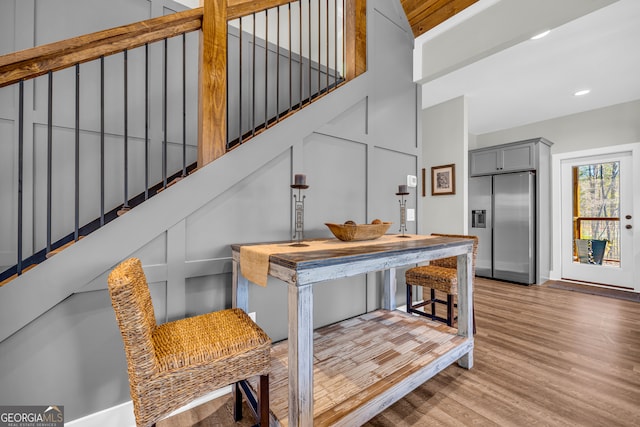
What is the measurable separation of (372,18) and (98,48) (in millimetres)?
2258

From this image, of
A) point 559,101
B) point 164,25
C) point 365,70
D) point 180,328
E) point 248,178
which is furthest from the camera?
point 559,101

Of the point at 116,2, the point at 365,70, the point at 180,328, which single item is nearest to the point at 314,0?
the point at 365,70

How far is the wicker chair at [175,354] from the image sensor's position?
3.09 ft

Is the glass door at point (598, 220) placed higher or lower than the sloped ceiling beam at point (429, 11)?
lower

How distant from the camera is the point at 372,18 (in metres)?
2.57

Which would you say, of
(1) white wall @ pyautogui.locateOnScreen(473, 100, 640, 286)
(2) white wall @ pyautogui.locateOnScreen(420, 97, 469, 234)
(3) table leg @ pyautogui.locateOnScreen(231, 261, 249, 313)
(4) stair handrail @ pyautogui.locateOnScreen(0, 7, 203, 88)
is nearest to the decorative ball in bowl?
(3) table leg @ pyautogui.locateOnScreen(231, 261, 249, 313)

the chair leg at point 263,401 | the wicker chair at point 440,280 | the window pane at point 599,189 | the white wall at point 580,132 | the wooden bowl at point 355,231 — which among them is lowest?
the chair leg at point 263,401

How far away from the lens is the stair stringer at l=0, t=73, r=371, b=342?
3.89 feet

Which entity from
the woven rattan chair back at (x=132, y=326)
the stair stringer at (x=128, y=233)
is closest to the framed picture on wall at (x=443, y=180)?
the stair stringer at (x=128, y=233)

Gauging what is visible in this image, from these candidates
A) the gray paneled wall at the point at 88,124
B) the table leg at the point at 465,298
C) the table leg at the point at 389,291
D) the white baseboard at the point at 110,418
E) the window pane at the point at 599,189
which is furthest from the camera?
the window pane at the point at 599,189

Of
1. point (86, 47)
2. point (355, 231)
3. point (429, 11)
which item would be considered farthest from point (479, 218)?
point (86, 47)

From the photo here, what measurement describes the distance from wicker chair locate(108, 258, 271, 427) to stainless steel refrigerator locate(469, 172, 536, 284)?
4670 mm

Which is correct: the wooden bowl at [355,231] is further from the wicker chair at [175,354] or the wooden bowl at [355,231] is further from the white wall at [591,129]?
the white wall at [591,129]

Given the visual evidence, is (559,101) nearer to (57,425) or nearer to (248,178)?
(248,178)
